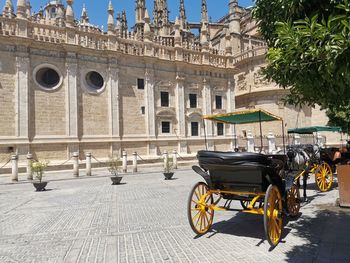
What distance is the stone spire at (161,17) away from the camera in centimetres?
4122

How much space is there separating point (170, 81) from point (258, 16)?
22.3 metres

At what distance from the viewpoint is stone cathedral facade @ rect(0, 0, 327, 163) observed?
19734mm

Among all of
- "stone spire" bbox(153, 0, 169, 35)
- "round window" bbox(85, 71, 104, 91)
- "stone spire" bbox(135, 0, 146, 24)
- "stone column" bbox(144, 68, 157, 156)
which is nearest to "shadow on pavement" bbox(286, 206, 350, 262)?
"stone column" bbox(144, 68, 157, 156)

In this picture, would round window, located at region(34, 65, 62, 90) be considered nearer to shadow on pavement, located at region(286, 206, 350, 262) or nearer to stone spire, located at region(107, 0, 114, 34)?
stone spire, located at region(107, 0, 114, 34)

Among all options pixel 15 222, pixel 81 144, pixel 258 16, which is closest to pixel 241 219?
pixel 258 16

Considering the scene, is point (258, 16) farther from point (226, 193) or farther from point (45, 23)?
point (45, 23)

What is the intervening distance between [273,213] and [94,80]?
2089cm

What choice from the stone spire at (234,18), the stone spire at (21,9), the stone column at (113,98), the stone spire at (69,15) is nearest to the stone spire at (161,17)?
the stone spire at (234,18)

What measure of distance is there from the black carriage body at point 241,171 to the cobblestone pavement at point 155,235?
93 cm

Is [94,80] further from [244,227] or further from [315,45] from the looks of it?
[315,45]

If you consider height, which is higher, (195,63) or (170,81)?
(195,63)

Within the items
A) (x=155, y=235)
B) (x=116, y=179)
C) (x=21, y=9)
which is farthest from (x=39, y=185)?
(x=21, y=9)

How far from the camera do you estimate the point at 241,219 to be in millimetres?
6207

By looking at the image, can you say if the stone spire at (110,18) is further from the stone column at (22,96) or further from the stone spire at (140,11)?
the stone spire at (140,11)
